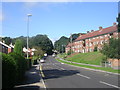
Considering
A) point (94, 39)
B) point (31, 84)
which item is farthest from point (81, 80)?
point (94, 39)

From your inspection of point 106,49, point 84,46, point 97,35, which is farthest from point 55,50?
point 106,49

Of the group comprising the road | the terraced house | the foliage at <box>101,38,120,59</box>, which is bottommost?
the road

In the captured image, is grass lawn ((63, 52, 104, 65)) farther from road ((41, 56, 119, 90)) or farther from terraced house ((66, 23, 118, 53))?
road ((41, 56, 119, 90))

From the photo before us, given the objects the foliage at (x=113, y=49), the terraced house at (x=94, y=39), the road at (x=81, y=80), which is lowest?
the road at (x=81, y=80)

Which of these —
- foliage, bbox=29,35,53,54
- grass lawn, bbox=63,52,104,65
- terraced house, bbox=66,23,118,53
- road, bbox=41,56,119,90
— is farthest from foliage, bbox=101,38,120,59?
foliage, bbox=29,35,53,54

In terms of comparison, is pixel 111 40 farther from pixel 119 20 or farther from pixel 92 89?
pixel 119 20

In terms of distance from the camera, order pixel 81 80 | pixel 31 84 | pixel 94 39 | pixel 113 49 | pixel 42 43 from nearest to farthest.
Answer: pixel 31 84
pixel 81 80
pixel 113 49
pixel 94 39
pixel 42 43

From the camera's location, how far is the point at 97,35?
83.4 meters

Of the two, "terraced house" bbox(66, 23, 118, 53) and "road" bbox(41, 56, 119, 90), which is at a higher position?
"terraced house" bbox(66, 23, 118, 53)

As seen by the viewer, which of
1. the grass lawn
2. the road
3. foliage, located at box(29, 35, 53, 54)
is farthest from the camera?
foliage, located at box(29, 35, 53, 54)

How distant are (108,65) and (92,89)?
28941mm

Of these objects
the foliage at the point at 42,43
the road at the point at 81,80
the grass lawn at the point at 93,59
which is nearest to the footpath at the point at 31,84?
the road at the point at 81,80

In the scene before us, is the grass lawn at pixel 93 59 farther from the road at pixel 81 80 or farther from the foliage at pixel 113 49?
the road at pixel 81 80

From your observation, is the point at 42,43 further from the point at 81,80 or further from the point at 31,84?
the point at 31,84
